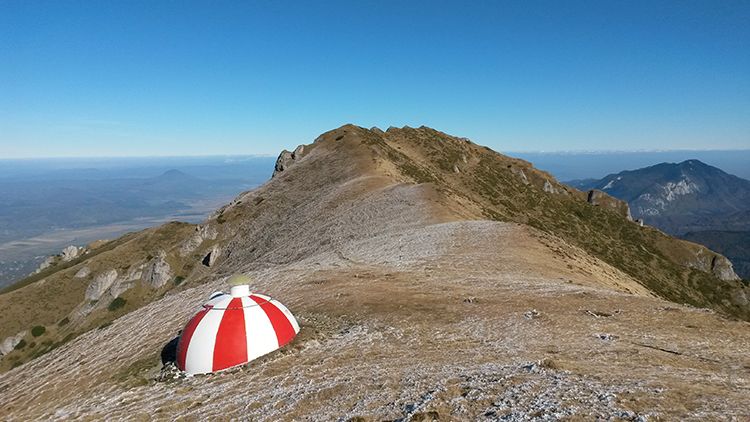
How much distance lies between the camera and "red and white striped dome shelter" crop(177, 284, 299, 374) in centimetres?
1642

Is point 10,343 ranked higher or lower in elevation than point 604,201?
lower

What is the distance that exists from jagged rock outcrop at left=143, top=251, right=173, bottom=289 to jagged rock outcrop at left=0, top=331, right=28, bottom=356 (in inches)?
1029

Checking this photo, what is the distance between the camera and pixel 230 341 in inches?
655

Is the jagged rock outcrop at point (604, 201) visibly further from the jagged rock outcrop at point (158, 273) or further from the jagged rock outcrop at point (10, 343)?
the jagged rock outcrop at point (10, 343)

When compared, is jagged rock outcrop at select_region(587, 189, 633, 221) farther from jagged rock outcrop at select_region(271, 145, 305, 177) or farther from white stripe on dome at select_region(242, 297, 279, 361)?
white stripe on dome at select_region(242, 297, 279, 361)

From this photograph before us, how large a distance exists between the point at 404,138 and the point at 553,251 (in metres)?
113

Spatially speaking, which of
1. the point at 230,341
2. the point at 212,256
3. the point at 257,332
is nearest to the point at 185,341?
the point at 230,341

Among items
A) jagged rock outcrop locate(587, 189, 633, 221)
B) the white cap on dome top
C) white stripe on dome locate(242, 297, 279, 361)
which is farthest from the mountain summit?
jagged rock outcrop locate(587, 189, 633, 221)

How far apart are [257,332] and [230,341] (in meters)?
1.11

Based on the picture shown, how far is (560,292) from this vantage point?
82.8ft

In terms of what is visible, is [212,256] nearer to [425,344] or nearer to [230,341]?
[230,341]

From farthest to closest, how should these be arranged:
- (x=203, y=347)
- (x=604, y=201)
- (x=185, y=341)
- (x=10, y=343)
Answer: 1. (x=604, y=201)
2. (x=10, y=343)
3. (x=185, y=341)
4. (x=203, y=347)

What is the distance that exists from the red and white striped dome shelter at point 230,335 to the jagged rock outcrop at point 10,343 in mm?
91567

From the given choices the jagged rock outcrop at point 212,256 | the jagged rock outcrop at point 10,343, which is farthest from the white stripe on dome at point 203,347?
the jagged rock outcrop at point 10,343
